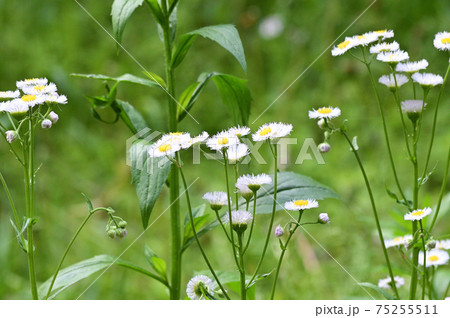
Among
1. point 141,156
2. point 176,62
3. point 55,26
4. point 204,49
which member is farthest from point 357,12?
point 141,156

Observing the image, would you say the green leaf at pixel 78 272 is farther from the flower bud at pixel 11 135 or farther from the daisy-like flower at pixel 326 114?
the daisy-like flower at pixel 326 114

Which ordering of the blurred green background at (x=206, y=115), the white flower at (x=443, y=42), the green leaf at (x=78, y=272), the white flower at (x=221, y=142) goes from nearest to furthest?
the white flower at (x=221, y=142), the white flower at (x=443, y=42), the green leaf at (x=78, y=272), the blurred green background at (x=206, y=115)

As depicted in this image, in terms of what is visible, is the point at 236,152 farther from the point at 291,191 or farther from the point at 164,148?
the point at 291,191

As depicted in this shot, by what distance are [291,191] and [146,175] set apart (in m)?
0.32

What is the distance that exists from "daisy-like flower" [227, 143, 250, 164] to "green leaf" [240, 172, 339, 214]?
0.24m

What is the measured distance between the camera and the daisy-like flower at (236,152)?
3.02 ft

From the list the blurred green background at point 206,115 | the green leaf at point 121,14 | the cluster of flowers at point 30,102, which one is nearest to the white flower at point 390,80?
the green leaf at point 121,14

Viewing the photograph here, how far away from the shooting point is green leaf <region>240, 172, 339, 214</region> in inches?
45.3

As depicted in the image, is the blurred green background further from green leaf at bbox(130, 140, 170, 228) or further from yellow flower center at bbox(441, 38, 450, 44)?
yellow flower center at bbox(441, 38, 450, 44)

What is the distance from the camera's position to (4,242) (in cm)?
180

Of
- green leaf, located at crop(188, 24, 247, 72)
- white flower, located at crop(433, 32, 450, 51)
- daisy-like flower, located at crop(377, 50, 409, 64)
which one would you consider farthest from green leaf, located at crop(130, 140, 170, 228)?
white flower, located at crop(433, 32, 450, 51)

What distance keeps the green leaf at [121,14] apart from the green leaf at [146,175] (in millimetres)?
222

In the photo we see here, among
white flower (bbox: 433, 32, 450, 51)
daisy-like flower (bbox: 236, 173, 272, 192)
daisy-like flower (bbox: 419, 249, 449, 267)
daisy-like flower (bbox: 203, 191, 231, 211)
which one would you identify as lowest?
daisy-like flower (bbox: 419, 249, 449, 267)

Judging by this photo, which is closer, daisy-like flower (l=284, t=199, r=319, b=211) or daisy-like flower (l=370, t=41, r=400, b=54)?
daisy-like flower (l=284, t=199, r=319, b=211)
